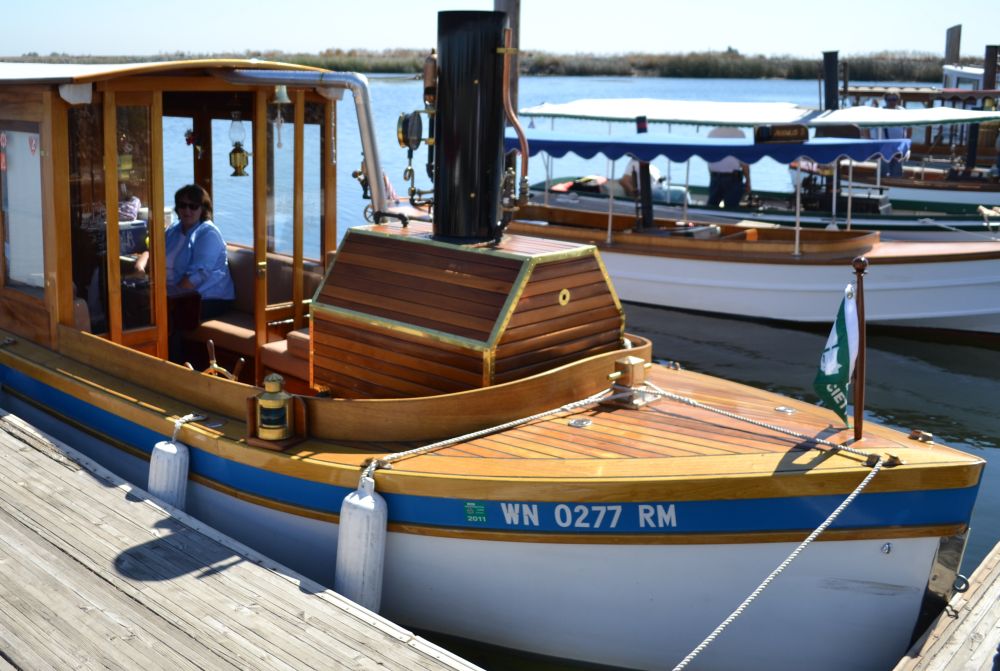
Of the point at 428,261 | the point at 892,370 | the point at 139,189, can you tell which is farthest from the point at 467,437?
the point at 892,370

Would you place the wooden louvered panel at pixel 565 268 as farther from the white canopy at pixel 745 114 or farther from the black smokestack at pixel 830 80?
the black smokestack at pixel 830 80

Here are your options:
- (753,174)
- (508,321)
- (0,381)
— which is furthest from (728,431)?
(753,174)

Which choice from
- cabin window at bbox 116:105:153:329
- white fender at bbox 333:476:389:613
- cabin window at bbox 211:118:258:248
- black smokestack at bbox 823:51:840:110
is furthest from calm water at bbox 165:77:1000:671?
black smokestack at bbox 823:51:840:110

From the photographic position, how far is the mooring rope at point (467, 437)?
4.82 m

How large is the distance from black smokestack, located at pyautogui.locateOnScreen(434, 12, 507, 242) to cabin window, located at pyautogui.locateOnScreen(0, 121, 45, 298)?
2296 mm

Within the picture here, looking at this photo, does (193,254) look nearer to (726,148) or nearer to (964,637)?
(964,637)

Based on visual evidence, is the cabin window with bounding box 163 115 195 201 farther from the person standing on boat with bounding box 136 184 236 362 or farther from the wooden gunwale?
the wooden gunwale

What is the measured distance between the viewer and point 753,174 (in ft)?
103

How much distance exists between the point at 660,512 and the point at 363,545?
4.17 ft

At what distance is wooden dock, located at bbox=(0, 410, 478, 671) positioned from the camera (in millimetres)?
4254

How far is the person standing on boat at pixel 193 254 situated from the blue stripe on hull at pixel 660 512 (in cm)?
227

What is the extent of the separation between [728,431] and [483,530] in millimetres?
1189

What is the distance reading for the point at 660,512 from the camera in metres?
4.45

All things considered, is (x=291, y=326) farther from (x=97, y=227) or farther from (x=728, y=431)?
(x=728, y=431)
